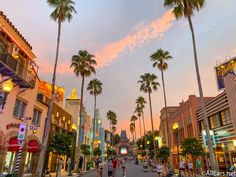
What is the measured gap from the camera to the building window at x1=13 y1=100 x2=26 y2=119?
686 inches

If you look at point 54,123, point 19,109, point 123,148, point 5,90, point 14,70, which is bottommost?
point 5,90

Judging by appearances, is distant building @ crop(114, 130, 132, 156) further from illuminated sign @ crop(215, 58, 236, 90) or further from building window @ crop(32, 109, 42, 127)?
building window @ crop(32, 109, 42, 127)

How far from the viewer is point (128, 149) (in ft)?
525

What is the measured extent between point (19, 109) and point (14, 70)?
4090 millimetres

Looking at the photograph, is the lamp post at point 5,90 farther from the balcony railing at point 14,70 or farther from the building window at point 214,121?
the building window at point 214,121

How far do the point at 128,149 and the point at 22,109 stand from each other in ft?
494

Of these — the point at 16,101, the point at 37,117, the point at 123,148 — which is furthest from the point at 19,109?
the point at 123,148

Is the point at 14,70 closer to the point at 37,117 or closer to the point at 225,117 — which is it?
the point at 37,117

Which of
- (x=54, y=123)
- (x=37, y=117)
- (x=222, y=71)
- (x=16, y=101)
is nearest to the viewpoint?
(x=16, y=101)

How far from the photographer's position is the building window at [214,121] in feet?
78.1

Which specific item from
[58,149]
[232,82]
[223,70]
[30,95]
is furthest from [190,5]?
[58,149]

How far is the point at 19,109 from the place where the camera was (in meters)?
17.9

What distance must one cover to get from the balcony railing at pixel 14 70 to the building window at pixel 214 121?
22.0 m

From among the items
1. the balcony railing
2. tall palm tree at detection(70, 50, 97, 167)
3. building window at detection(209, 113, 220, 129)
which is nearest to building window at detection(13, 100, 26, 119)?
the balcony railing
